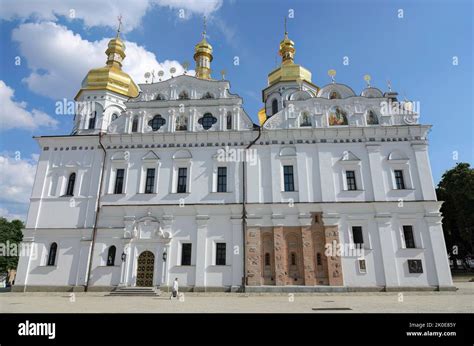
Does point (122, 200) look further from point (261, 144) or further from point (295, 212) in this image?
point (295, 212)

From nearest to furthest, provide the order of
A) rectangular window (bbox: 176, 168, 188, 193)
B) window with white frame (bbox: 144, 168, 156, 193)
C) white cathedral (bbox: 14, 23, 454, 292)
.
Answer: white cathedral (bbox: 14, 23, 454, 292)
rectangular window (bbox: 176, 168, 188, 193)
window with white frame (bbox: 144, 168, 156, 193)

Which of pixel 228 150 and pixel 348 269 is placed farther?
pixel 228 150

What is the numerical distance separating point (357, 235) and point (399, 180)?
4.89 meters

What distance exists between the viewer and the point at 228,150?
72.0 ft

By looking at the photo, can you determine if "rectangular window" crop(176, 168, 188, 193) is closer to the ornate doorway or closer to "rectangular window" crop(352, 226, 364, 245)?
the ornate doorway

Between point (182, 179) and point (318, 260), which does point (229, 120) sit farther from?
point (318, 260)

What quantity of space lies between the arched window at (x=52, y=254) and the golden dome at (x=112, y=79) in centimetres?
1268

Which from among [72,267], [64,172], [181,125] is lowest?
[72,267]

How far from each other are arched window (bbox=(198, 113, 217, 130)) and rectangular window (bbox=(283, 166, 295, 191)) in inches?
247

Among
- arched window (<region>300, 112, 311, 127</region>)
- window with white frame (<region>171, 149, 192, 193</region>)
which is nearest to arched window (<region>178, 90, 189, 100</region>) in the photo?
window with white frame (<region>171, 149, 192, 193</region>)

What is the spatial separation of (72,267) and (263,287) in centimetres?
1246

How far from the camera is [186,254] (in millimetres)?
20094

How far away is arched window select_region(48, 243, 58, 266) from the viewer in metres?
20.6

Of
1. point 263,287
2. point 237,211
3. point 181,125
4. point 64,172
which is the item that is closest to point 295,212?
point 237,211
